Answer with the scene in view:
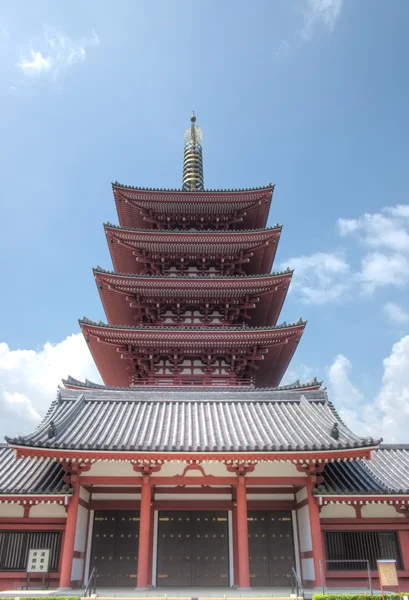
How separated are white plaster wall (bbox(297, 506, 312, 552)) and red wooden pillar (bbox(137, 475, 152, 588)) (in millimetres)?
4525

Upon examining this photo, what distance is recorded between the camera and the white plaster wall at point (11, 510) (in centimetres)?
1393

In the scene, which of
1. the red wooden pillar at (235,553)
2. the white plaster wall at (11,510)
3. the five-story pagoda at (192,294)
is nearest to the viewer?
the red wooden pillar at (235,553)

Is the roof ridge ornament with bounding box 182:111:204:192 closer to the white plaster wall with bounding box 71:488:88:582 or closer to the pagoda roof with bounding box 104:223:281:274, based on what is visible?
the pagoda roof with bounding box 104:223:281:274

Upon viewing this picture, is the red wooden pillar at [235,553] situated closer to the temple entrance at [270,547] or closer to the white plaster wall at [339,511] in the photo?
the temple entrance at [270,547]

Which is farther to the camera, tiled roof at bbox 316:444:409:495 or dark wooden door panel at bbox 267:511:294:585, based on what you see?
dark wooden door panel at bbox 267:511:294:585

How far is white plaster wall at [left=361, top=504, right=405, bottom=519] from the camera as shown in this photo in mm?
14180

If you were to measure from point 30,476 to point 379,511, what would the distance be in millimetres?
10641

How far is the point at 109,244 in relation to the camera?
81.3ft

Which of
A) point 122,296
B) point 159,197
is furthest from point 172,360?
point 159,197

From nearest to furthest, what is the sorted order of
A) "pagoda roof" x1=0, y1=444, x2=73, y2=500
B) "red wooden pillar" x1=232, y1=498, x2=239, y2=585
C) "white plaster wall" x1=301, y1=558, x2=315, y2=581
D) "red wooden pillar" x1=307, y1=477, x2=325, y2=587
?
1. "red wooden pillar" x1=307, y1=477, x2=325, y2=587
2. "white plaster wall" x1=301, y1=558, x2=315, y2=581
3. "pagoda roof" x1=0, y1=444, x2=73, y2=500
4. "red wooden pillar" x1=232, y1=498, x2=239, y2=585

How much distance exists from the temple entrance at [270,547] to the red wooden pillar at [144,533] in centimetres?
329

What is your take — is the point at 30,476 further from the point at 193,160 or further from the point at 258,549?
the point at 193,160

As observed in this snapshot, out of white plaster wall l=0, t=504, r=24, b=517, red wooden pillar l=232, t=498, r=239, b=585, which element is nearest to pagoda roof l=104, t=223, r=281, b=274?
red wooden pillar l=232, t=498, r=239, b=585

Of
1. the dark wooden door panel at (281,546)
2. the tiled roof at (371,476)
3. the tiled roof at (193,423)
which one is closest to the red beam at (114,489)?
the tiled roof at (193,423)
